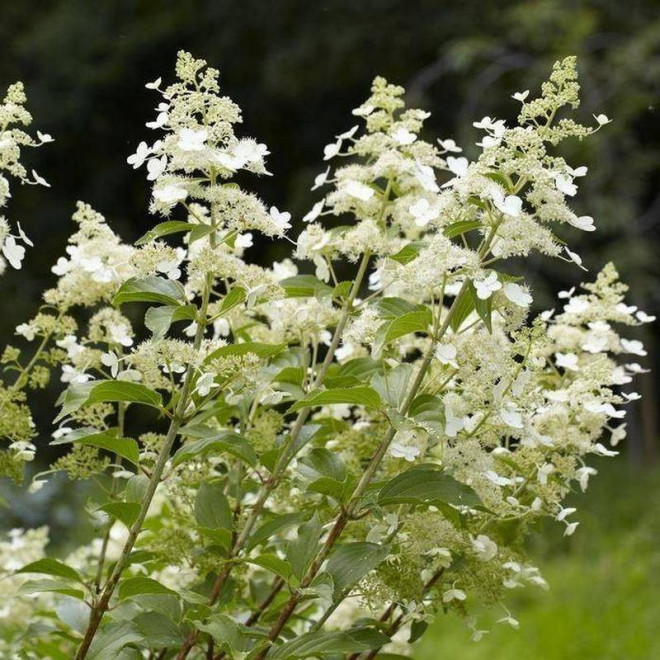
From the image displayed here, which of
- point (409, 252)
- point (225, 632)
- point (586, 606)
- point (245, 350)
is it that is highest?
point (586, 606)

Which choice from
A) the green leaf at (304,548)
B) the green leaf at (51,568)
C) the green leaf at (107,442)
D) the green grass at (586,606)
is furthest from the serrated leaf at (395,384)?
the green grass at (586,606)

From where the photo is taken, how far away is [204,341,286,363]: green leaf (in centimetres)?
101

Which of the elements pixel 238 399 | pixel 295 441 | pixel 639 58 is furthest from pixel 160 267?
pixel 639 58

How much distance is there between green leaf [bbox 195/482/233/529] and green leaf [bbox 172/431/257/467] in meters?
0.07

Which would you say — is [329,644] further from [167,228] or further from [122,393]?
[167,228]

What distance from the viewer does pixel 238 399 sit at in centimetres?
110

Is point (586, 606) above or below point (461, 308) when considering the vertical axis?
above

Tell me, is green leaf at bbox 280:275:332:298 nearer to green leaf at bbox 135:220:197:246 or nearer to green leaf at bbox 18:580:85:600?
green leaf at bbox 135:220:197:246

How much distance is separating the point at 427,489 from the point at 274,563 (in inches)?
6.0

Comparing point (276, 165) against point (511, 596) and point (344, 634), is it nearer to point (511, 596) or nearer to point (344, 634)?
point (511, 596)

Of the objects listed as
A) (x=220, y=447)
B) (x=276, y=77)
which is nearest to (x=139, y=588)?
(x=220, y=447)

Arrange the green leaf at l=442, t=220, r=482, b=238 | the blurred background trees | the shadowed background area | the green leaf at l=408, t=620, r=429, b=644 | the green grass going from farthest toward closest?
1. the blurred background trees
2. the shadowed background area
3. the green grass
4. the green leaf at l=408, t=620, r=429, b=644
5. the green leaf at l=442, t=220, r=482, b=238

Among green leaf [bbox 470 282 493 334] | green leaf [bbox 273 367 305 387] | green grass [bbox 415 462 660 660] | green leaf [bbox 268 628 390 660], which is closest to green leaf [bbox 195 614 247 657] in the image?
green leaf [bbox 268 628 390 660]

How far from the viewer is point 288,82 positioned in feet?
21.8
